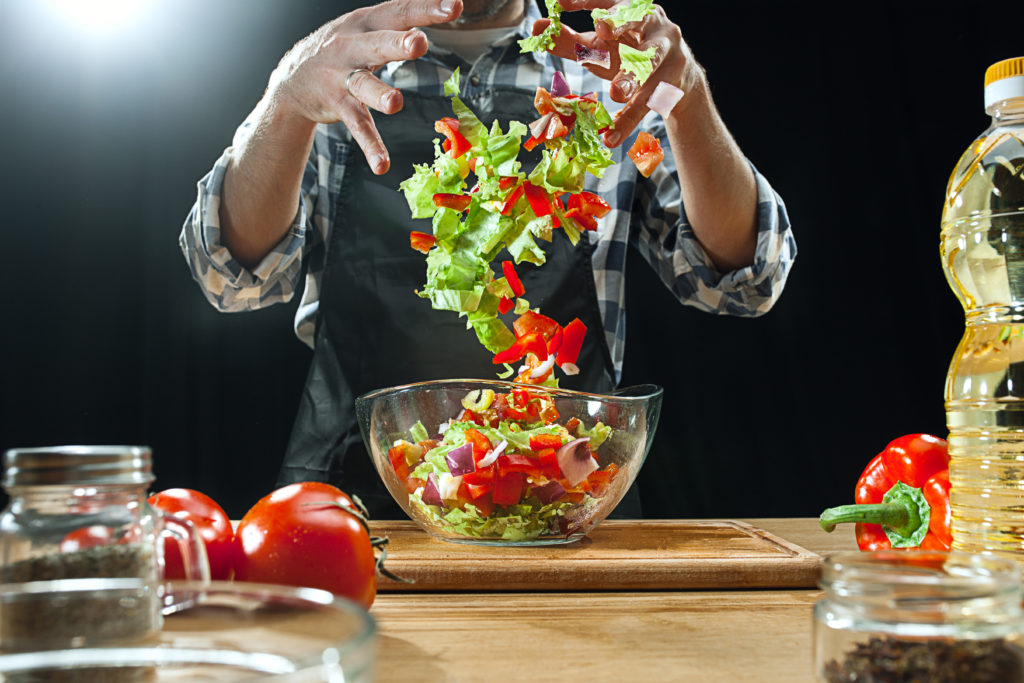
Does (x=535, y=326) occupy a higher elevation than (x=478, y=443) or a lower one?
higher

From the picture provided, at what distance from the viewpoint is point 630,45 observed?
3.81 ft

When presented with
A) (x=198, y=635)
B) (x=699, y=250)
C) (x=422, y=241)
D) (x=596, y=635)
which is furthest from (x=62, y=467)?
(x=699, y=250)

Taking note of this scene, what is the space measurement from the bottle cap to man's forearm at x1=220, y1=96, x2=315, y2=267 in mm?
1095

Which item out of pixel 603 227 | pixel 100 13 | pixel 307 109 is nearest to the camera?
pixel 307 109

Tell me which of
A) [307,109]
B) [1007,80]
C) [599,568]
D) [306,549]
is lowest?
[599,568]

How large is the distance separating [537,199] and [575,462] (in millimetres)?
325

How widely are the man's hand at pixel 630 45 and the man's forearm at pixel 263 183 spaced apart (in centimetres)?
60

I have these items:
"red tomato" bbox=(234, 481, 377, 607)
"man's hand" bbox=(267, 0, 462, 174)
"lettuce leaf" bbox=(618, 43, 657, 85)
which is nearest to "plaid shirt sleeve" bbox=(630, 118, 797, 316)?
"lettuce leaf" bbox=(618, 43, 657, 85)

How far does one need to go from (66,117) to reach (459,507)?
228 cm

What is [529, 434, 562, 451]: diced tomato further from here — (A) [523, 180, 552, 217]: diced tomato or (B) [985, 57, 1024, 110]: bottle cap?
(B) [985, 57, 1024, 110]: bottle cap

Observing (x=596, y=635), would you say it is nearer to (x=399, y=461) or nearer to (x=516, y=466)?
(x=516, y=466)

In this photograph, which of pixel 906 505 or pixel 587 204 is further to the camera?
pixel 587 204

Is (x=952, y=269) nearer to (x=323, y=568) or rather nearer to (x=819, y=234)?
(x=323, y=568)

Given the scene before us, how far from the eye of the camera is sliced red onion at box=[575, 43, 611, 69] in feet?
3.74
